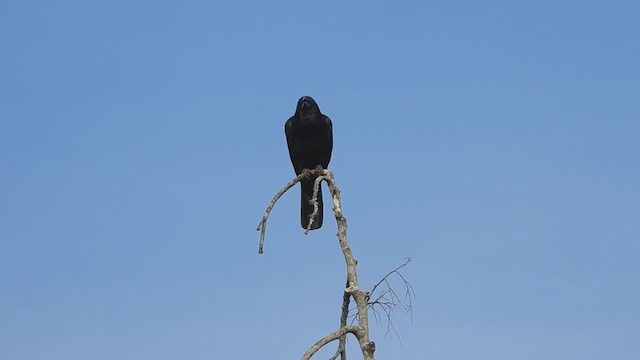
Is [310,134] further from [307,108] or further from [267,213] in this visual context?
[267,213]

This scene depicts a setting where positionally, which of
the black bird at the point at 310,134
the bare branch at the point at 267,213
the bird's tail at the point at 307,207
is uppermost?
the black bird at the point at 310,134

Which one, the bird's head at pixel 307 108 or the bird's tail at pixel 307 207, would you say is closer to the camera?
the bird's tail at pixel 307 207

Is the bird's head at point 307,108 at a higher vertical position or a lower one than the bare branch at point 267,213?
higher

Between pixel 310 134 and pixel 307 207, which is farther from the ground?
pixel 310 134

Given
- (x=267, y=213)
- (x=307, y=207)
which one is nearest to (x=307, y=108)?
(x=307, y=207)

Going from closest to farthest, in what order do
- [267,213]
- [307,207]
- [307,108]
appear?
[267,213] < [307,207] < [307,108]

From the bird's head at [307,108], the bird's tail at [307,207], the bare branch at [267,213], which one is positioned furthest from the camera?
the bird's head at [307,108]

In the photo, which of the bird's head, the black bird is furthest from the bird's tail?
the bird's head

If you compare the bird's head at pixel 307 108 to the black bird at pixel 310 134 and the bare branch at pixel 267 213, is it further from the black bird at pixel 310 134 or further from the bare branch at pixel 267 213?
the bare branch at pixel 267 213

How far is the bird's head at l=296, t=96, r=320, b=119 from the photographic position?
8.70 metres

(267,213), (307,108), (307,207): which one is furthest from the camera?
(307,108)

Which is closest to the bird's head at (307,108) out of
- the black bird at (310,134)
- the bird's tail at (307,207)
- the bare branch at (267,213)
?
the black bird at (310,134)

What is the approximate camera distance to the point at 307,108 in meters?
8.70

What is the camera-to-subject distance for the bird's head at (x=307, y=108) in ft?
28.5
